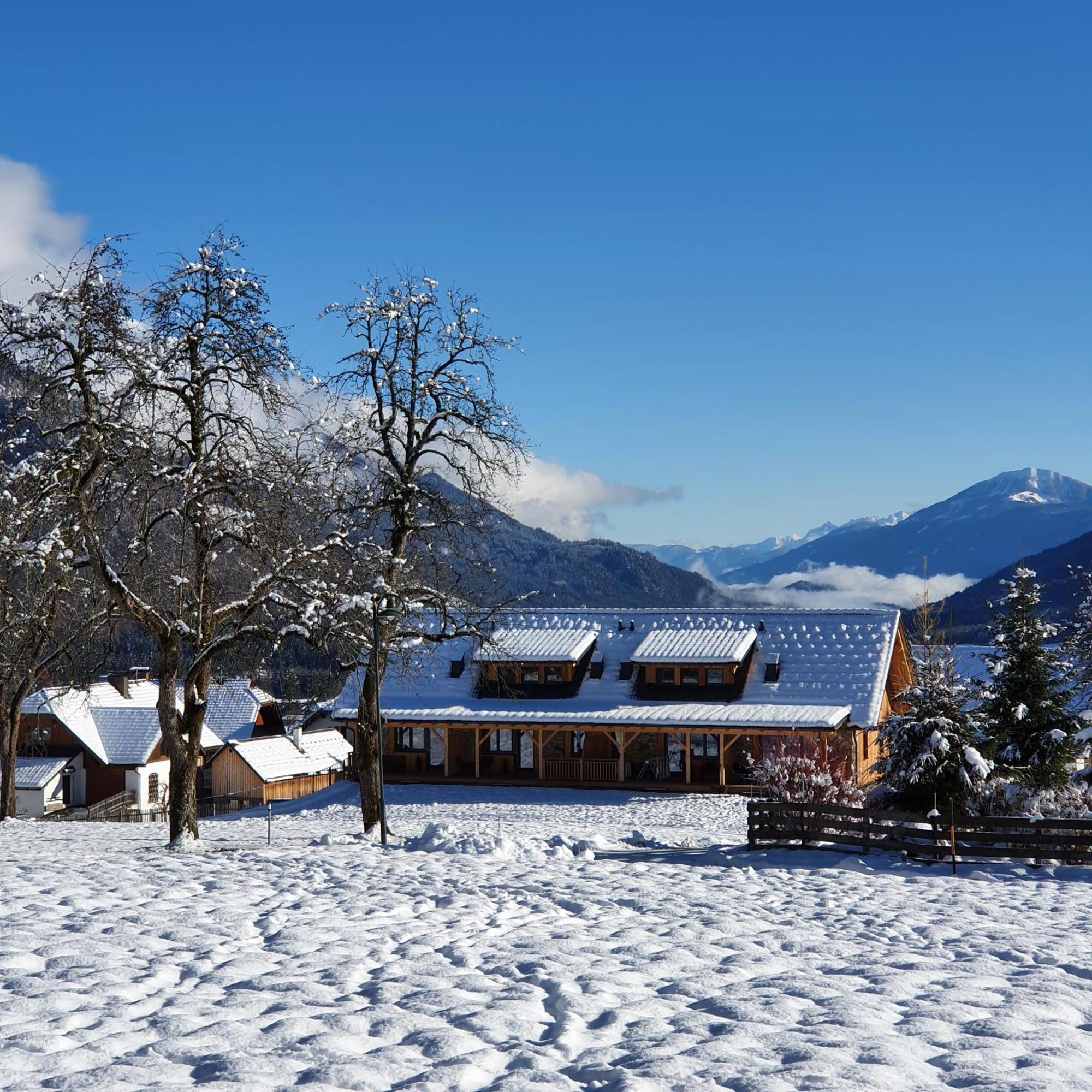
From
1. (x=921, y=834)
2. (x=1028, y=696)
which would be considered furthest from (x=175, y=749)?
(x=1028, y=696)

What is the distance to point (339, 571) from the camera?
1870 centimetres

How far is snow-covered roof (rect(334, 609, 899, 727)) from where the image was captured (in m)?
36.3

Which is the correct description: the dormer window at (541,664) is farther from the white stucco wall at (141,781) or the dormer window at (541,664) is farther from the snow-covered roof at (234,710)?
the snow-covered roof at (234,710)

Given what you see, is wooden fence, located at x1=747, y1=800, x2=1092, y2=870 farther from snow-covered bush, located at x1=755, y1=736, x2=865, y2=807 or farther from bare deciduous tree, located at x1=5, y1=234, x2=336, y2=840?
bare deciduous tree, located at x1=5, y1=234, x2=336, y2=840

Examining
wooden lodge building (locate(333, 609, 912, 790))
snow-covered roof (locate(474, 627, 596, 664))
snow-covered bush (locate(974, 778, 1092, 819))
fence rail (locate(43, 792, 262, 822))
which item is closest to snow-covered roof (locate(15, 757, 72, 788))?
fence rail (locate(43, 792, 262, 822))

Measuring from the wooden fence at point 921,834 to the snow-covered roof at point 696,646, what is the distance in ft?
59.0

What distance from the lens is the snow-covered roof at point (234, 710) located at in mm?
58688

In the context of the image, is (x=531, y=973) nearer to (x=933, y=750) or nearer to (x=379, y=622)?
(x=379, y=622)

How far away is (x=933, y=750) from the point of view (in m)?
21.6

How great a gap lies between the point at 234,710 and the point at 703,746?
106ft

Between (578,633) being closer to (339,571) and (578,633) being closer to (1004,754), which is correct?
(1004,754)

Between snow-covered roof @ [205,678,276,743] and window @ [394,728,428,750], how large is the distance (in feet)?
67.1

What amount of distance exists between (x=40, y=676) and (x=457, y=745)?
1558 cm

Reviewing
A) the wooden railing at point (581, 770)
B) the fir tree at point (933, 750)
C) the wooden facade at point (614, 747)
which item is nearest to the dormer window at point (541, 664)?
the wooden facade at point (614, 747)
